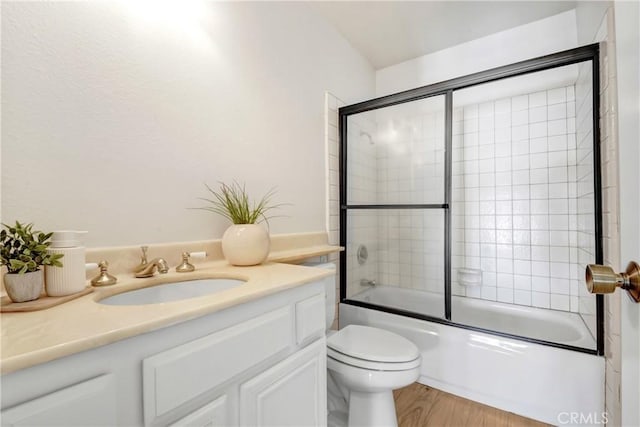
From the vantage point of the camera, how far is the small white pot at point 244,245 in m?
1.14

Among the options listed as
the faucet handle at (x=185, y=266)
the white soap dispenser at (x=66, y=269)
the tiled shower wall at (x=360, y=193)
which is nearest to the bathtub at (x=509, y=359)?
the tiled shower wall at (x=360, y=193)

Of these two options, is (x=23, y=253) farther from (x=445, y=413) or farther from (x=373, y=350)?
(x=445, y=413)

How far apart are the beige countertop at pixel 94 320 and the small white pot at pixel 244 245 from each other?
224mm

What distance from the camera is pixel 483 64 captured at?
7.51 feet

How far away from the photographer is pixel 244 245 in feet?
3.75

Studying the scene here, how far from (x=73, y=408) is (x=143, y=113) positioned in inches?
37.1

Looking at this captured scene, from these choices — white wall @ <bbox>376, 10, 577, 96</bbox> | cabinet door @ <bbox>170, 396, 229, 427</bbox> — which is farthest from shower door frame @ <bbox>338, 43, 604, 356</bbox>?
cabinet door @ <bbox>170, 396, 229, 427</bbox>

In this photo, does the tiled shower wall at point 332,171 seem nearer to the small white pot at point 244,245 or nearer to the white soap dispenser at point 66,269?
the small white pot at point 244,245

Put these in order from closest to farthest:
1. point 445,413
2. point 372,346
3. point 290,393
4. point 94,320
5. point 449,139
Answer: point 94,320
point 290,393
point 372,346
point 445,413
point 449,139

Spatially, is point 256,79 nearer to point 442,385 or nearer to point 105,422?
point 105,422

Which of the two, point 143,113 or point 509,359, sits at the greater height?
point 143,113

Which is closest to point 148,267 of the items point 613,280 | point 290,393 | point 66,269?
point 66,269

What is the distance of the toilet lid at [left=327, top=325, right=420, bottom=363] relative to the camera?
1.28 metres

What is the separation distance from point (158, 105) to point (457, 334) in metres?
1.96
